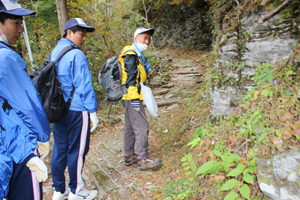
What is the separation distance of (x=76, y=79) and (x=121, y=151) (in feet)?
8.54

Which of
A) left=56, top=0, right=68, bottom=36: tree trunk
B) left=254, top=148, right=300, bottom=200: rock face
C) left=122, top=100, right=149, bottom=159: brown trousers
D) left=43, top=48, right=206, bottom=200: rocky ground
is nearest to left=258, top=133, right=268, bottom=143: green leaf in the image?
left=254, top=148, right=300, bottom=200: rock face

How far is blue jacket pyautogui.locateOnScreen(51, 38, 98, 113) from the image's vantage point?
8.41ft

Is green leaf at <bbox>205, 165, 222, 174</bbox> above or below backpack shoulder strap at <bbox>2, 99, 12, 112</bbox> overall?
below

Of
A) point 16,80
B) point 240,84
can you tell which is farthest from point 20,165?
point 240,84

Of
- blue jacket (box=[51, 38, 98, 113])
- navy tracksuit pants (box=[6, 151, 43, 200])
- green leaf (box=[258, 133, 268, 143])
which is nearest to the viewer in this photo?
navy tracksuit pants (box=[6, 151, 43, 200])

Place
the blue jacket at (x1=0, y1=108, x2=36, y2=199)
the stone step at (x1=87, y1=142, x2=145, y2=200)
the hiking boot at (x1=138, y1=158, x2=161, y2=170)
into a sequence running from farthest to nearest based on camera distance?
the hiking boot at (x1=138, y1=158, x2=161, y2=170) < the stone step at (x1=87, y1=142, x2=145, y2=200) < the blue jacket at (x1=0, y1=108, x2=36, y2=199)

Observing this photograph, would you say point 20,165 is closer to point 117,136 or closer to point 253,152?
point 253,152

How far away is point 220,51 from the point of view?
12.2ft

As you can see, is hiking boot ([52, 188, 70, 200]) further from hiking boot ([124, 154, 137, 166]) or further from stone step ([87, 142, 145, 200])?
hiking boot ([124, 154, 137, 166])

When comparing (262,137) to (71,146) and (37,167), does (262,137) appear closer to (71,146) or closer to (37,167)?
(37,167)

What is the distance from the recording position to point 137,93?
334cm

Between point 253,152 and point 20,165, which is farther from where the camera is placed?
point 253,152

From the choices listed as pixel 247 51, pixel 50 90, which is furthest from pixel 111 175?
pixel 247 51

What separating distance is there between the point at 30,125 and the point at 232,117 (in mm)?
2783
